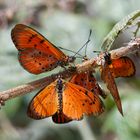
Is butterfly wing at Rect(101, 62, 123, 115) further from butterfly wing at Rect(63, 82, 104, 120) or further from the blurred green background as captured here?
the blurred green background


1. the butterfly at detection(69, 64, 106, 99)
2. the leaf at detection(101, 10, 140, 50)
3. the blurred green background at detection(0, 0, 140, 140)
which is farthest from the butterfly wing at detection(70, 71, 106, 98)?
the blurred green background at detection(0, 0, 140, 140)

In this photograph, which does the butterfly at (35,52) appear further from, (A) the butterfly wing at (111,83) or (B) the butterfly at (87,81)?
(A) the butterfly wing at (111,83)

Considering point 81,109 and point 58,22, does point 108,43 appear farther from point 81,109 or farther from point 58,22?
point 58,22

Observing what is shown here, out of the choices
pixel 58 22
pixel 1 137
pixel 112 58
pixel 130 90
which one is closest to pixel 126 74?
pixel 112 58

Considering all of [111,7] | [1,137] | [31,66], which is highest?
[111,7]

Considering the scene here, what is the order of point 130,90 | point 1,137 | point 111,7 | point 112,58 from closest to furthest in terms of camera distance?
point 112,58
point 130,90
point 1,137
point 111,7

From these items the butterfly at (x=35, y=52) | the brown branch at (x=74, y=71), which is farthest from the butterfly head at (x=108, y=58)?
the butterfly at (x=35, y=52)
